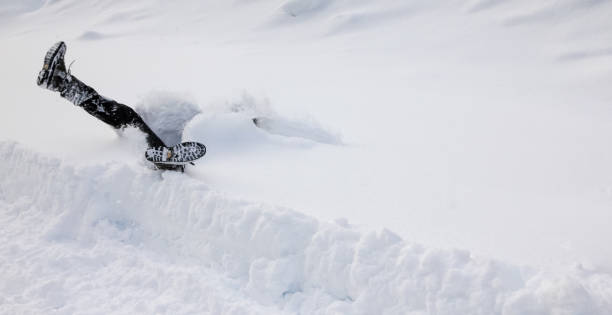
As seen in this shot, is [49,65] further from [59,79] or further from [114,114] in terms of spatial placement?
[114,114]

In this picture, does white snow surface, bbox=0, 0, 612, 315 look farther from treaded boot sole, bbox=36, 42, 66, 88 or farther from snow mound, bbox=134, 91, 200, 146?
treaded boot sole, bbox=36, 42, 66, 88

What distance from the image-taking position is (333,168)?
4188mm

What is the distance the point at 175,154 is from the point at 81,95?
1.29 meters

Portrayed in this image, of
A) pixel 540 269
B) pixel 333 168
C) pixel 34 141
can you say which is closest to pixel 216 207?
pixel 333 168

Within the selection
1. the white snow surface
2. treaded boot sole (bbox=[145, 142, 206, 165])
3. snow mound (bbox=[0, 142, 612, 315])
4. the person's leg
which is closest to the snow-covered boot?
the person's leg

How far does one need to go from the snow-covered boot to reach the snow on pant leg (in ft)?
0.25

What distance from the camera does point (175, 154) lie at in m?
3.65

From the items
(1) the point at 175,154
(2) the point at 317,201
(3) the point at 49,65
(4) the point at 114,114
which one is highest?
(3) the point at 49,65

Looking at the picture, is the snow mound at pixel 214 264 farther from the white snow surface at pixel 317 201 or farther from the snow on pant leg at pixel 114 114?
the snow on pant leg at pixel 114 114

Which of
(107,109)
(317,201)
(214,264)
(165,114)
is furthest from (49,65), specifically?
(317,201)

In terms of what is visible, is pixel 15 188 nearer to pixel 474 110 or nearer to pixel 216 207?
pixel 216 207

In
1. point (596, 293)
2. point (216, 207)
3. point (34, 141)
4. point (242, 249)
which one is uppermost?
point (34, 141)

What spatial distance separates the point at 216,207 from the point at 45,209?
6.25ft

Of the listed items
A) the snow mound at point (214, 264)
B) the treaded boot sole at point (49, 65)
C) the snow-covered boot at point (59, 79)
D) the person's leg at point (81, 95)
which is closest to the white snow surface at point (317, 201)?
the snow mound at point (214, 264)
